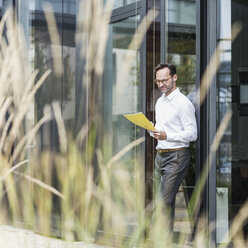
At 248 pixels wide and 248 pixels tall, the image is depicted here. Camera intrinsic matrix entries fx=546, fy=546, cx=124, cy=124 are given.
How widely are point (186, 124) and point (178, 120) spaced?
3.3 inches

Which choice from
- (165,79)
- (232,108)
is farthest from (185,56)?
(232,108)

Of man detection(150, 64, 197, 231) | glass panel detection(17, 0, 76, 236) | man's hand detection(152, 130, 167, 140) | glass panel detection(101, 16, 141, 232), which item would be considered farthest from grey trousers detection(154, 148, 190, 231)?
glass panel detection(17, 0, 76, 236)

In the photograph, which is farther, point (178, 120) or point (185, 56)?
point (185, 56)

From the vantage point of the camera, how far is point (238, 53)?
430cm

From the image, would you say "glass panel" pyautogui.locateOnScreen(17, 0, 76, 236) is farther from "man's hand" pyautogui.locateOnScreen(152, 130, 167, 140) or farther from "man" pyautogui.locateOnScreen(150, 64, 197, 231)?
"man's hand" pyautogui.locateOnScreen(152, 130, 167, 140)

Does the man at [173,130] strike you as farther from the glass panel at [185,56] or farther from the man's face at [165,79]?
the glass panel at [185,56]

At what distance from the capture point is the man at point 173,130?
4.11 metres

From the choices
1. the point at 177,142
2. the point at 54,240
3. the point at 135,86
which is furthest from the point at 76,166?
the point at 135,86

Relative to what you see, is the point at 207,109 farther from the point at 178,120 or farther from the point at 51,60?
the point at 51,60

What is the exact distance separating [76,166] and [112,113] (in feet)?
12.7

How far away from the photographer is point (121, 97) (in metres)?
5.30

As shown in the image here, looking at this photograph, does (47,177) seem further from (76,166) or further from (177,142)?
(177,142)

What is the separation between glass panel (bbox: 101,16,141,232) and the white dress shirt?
0.92 metres

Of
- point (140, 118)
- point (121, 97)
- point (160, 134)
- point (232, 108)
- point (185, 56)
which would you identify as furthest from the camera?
point (121, 97)
